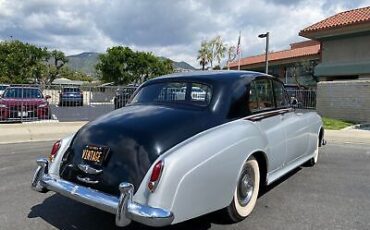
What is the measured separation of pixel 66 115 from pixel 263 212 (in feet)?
45.4

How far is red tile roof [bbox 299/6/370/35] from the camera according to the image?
2050cm

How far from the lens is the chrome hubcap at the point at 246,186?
4469 mm

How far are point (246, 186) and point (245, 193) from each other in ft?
0.26

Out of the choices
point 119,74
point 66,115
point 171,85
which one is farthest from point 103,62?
point 171,85

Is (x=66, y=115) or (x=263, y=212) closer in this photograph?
(x=263, y=212)

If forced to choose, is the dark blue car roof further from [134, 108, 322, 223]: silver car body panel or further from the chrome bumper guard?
the chrome bumper guard

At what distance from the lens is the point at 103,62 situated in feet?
148

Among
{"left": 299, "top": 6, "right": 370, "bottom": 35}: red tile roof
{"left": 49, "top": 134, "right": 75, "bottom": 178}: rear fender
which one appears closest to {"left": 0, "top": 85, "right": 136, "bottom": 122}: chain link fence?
{"left": 49, "top": 134, "right": 75, "bottom": 178}: rear fender

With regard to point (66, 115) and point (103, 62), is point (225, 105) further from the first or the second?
point (103, 62)

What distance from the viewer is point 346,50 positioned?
2152 cm

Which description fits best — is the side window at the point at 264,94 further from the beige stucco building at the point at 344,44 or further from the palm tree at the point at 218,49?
the palm tree at the point at 218,49

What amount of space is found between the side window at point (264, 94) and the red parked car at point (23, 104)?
37.1 ft

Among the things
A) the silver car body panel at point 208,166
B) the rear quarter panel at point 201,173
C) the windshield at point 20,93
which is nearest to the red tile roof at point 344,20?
the windshield at point 20,93

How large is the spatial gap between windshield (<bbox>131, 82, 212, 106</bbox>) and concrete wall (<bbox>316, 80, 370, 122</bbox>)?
13830mm
